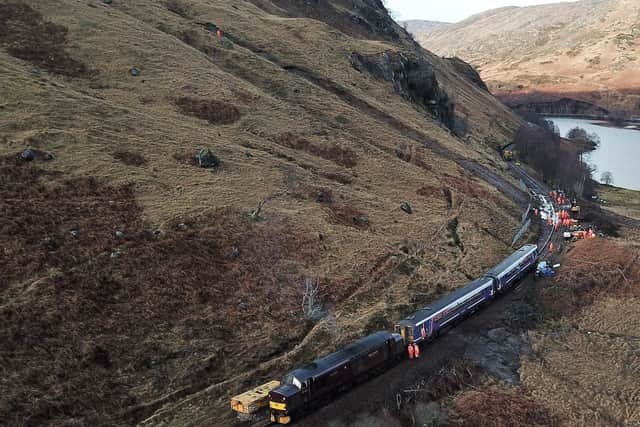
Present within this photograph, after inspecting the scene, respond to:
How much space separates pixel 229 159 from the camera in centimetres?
5738

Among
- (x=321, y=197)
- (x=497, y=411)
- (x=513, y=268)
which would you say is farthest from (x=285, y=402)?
(x=513, y=268)

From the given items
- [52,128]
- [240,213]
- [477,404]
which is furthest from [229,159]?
[477,404]

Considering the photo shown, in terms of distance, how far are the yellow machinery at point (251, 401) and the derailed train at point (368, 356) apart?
99 centimetres

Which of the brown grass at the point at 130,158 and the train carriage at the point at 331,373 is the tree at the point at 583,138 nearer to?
the brown grass at the point at 130,158

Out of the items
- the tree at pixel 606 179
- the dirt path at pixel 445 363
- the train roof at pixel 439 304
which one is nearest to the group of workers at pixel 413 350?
the dirt path at pixel 445 363

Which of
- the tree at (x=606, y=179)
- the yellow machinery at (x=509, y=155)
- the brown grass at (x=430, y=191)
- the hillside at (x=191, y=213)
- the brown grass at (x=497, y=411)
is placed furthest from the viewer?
the tree at (x=606, y=179)

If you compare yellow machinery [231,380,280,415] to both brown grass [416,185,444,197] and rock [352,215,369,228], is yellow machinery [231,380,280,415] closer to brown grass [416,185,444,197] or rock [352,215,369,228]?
rock [352,215,369,228]

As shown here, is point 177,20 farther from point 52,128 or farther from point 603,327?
point 603,327

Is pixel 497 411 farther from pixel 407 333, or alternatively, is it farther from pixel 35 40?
pixel 35 40

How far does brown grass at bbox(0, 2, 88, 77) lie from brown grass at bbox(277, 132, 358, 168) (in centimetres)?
2774

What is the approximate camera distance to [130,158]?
51094 mm

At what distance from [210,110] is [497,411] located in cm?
5002

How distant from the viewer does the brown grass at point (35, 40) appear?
6550cm

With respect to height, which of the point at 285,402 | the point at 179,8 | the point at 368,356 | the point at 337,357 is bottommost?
the point at 285,402
